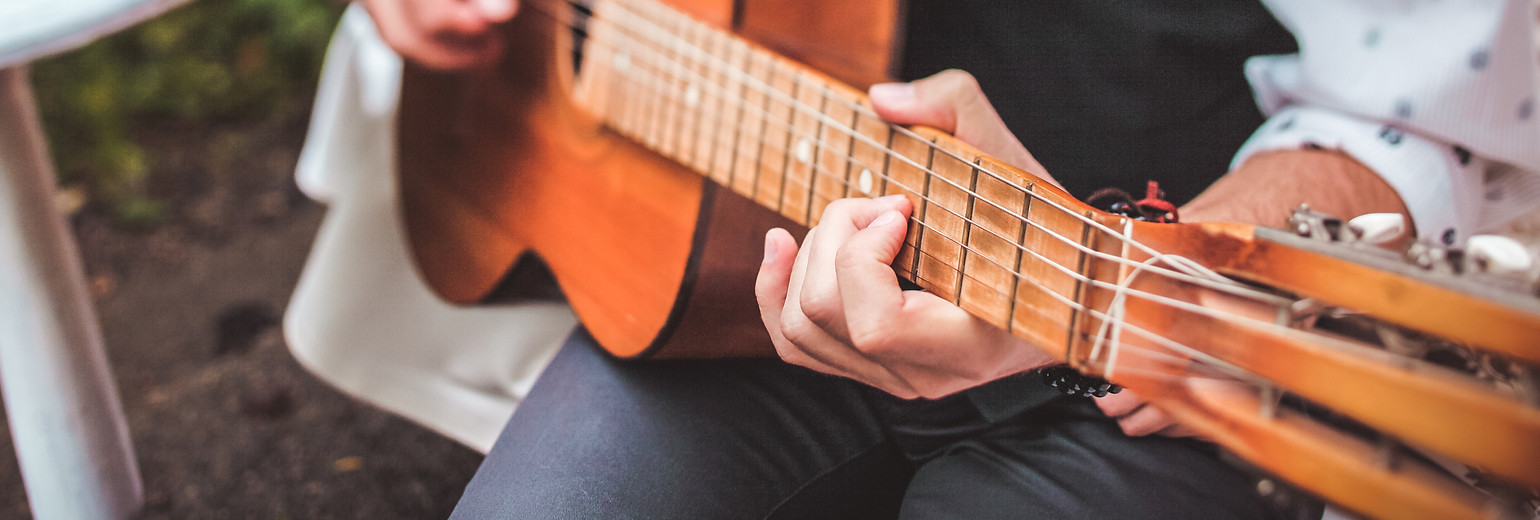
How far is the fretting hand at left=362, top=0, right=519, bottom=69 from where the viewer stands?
2.03ft

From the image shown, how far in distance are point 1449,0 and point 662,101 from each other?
1.32ft

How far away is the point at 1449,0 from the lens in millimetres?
392

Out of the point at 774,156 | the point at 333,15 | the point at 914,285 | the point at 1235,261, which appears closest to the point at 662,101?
the point at 774,156

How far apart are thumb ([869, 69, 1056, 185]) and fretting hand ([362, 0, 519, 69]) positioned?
0.37m

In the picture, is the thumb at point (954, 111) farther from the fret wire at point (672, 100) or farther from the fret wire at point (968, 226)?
the fret wire at point (672, 100)

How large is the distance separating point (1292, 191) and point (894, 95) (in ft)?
0.72

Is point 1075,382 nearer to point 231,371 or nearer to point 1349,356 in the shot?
point 1349,356

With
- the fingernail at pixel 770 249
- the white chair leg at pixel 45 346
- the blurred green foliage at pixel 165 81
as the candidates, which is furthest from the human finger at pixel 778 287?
the blurred green foliage at pixel 165 81

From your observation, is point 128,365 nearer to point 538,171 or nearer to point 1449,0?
point 538,171

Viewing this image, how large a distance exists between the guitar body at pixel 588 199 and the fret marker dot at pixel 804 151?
0.12 ft

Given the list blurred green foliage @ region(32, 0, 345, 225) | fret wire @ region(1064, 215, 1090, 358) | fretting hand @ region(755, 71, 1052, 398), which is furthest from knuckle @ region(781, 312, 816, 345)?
blurred green foliage @ region(32, 0, 345, 225)

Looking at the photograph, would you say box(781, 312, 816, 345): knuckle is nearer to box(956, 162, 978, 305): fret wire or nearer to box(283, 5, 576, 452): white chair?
box(956, 162, 978, 305): fret wire

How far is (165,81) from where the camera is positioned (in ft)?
4.71

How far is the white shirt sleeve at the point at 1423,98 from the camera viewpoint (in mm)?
387
